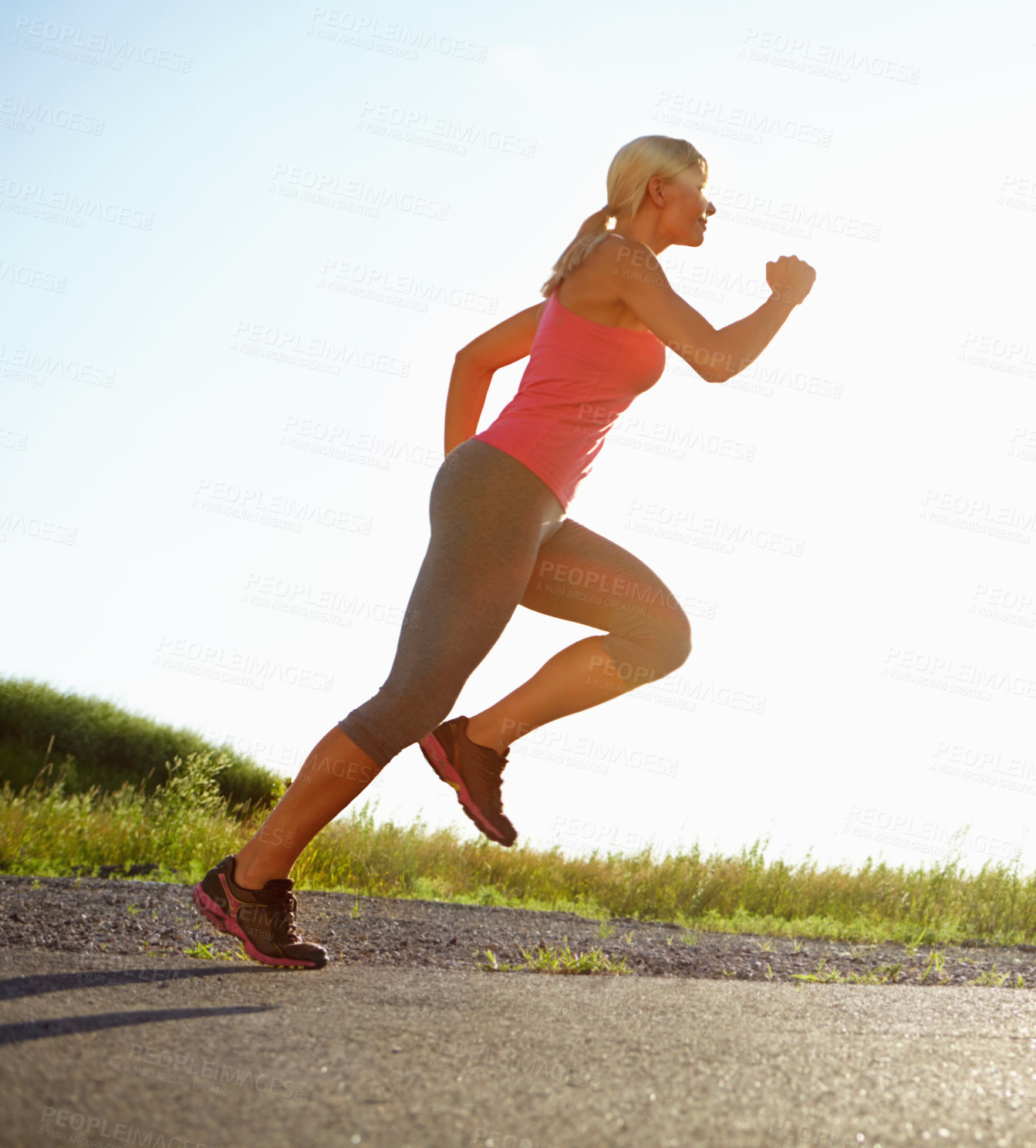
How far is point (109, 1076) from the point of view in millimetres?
1570

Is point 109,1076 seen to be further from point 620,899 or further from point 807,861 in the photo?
point 807,861

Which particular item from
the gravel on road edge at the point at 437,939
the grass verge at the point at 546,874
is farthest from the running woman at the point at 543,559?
the grass verge at the point at 546,874

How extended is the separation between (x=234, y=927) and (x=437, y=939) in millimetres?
1129

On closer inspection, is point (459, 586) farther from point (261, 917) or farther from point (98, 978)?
point (98, 978)

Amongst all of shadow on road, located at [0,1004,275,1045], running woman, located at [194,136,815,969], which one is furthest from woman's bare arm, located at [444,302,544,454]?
shadow on road, located at [0,1004,275,1045]

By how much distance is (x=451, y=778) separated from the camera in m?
3.27

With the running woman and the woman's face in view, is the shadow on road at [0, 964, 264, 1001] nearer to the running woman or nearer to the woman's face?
the running woman

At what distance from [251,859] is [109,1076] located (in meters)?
1.22

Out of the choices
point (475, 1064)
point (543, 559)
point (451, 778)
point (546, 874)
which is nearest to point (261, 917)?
point (451, 778)

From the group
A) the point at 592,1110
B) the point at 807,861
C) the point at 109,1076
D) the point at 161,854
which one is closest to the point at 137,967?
the point at 109,1076

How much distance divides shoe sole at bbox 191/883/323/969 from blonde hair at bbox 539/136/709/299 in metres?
2.05

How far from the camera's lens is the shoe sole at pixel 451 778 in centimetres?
320

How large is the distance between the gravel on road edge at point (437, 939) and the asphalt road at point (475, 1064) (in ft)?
2.24

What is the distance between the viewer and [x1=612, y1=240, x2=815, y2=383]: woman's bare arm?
282 centimetres
